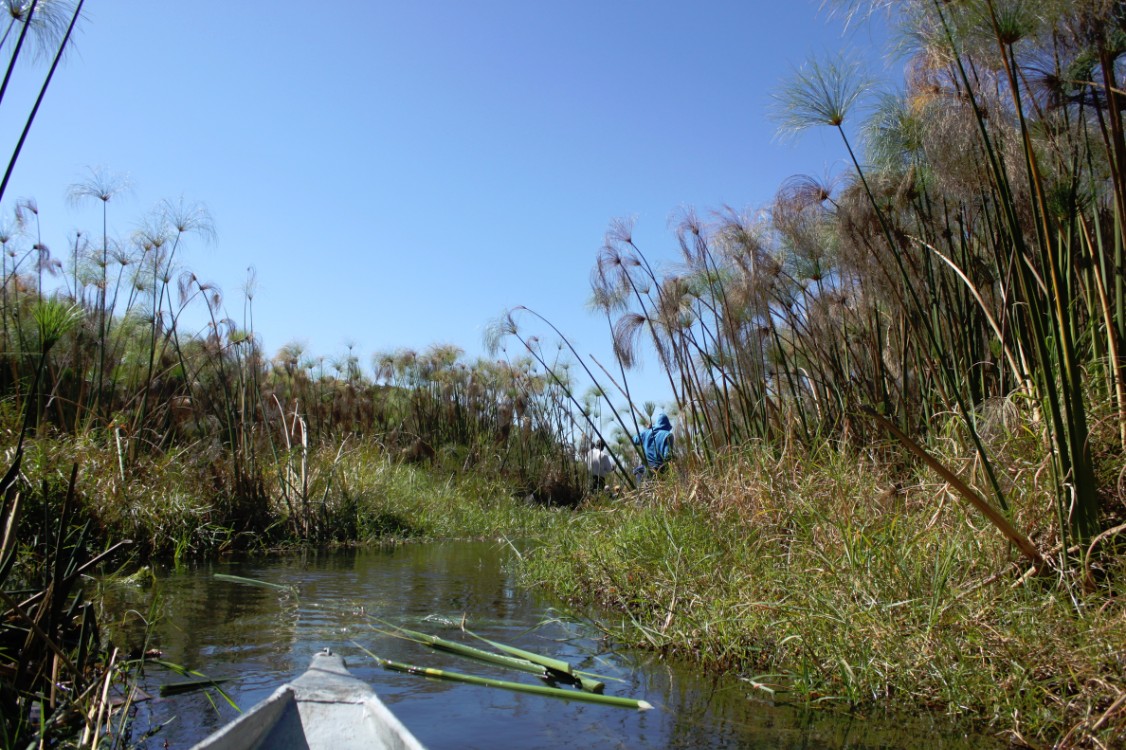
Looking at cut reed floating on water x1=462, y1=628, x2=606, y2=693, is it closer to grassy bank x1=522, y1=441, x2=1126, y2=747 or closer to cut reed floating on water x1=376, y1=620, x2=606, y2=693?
cut reed floating on water x1=376, y1=620, x2=606, y2=693

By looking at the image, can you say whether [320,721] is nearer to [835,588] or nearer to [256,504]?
[835,588]

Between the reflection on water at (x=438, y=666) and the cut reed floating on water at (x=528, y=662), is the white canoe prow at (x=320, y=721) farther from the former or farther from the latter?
the cut reed floating on water at (x=528, y=662)

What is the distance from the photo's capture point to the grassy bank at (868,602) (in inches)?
97.0

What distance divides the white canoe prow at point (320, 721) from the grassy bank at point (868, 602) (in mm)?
1480

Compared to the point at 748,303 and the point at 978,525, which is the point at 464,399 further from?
the point at 978,525

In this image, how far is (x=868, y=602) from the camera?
9.90ft

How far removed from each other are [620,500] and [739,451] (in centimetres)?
127

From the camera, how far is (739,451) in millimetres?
5059

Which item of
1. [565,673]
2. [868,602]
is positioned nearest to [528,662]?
[565,673]

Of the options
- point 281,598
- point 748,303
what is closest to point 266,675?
point 281,598

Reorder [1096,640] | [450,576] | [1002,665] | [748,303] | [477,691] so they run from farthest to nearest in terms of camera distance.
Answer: [450,576]
[748,303]
[477,691]
[1002,665]
[1096,640]

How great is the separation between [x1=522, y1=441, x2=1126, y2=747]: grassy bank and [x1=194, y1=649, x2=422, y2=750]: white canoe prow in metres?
1.48

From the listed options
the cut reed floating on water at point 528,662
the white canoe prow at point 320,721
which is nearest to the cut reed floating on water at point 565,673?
the cut reed floating on water at point 528,662

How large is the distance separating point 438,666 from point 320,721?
1.26 metres
